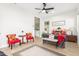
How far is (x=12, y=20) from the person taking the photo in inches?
162

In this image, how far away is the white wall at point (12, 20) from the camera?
359 centimetres

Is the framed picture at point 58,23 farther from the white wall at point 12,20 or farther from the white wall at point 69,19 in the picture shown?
the white wall at point 12,20

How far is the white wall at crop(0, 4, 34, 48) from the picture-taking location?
3588 millimetres

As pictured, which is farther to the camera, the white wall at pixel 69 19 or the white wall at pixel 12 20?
the white wall at pixel 69 19

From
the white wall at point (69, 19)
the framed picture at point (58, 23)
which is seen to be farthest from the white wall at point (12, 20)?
the white wall at point (69, 19)

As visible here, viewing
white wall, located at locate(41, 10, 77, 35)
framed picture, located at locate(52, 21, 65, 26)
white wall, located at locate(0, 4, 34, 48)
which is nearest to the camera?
white wall, located at locate(0, 4, 34, 48)

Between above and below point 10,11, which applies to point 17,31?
below

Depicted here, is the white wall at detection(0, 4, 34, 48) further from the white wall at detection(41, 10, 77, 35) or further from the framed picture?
the white wall at detection(41, 10, 77, 35)

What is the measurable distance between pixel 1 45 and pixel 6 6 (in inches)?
84.5

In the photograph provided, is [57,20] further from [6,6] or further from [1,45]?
[1,45]

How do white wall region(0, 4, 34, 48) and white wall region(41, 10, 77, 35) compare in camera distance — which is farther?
white wall region(41, 10, 77, 35)

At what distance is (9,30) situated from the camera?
3957 millimetres

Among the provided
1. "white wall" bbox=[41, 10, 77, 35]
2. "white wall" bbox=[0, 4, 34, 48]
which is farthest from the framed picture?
"white wall" bbox=[0, 4, 34, 48]

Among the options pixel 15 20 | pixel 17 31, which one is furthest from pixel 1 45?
pixel 15 20
